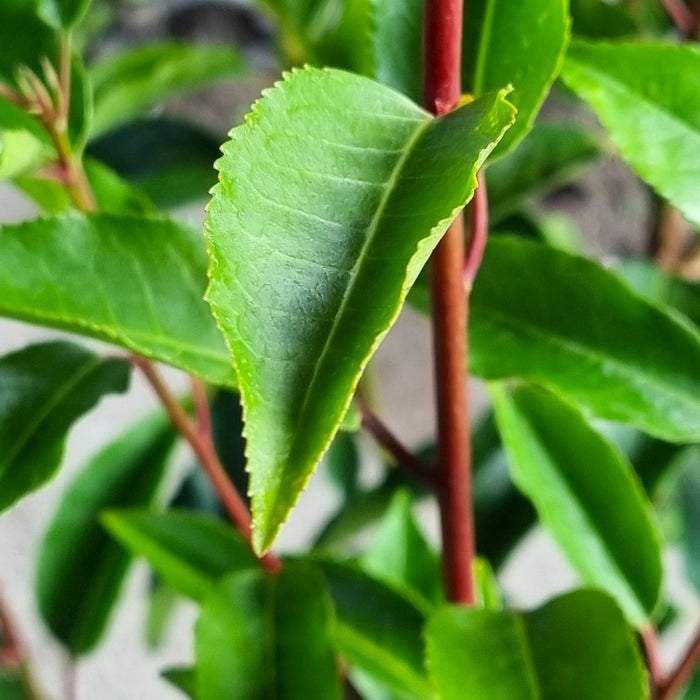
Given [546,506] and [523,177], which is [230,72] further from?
[546,506]

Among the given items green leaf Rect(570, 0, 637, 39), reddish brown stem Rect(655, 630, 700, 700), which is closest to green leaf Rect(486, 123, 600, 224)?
green leaf Rect(570, 0, 637, 39)

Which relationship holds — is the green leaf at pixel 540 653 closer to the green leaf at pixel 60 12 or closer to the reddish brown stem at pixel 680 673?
the reddish brown stem at pixel 680 673

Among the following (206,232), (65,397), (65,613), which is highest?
(206,232)

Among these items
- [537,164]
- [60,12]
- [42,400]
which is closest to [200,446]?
[42,400]

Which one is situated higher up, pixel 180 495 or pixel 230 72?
pixel 230 72

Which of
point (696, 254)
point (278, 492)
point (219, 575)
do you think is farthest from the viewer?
point (696, 254)

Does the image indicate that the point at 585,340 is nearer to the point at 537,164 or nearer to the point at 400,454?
the point at 400,454

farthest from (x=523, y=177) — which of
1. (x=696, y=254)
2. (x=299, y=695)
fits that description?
(x=299, y=695)
